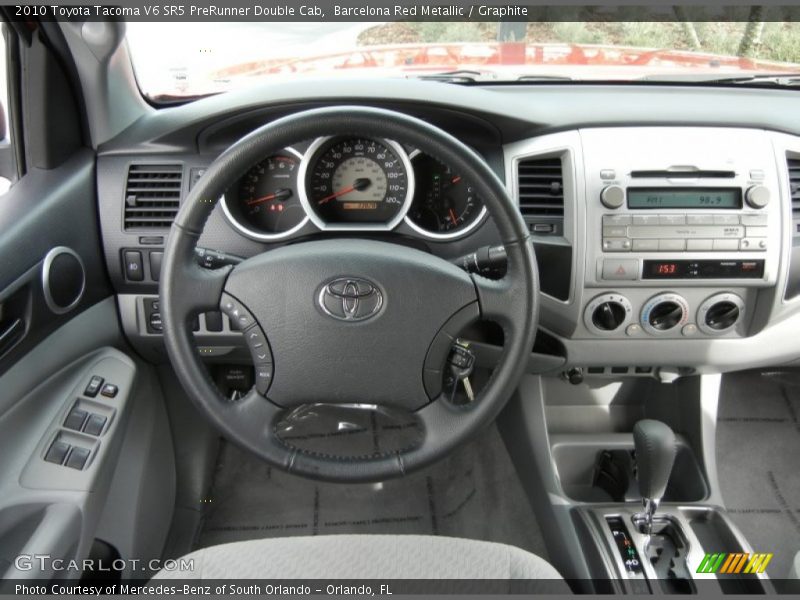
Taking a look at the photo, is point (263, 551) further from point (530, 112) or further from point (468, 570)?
point (530, 112)

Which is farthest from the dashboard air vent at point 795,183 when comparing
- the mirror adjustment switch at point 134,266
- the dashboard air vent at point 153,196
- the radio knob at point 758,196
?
the mirror adjustment switch at point 134,266

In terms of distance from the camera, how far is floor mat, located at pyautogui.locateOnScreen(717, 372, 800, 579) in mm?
1909

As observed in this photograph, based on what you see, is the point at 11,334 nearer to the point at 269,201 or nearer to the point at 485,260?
the point at 269,201

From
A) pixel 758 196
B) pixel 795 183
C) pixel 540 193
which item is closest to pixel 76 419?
pixel 540 193

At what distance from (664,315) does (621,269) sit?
19 centimetres

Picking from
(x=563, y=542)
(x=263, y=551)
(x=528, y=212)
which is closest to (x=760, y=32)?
(x=528, y=212)

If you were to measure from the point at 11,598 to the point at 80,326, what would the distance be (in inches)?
24.4

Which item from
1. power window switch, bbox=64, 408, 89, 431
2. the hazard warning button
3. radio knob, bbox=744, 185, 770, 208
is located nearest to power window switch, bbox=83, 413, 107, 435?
power window switch, bbox=64, 408, 89, 431

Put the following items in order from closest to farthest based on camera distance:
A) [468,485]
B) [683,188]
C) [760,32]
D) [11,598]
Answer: [11,598], [683,188], [760,32], [468,485]

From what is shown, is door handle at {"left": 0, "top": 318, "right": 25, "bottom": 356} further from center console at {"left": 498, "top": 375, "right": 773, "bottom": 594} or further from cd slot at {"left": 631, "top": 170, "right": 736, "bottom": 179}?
cd slot at {"left": 631, "top": 170, "right": 736, "bottom": 179}

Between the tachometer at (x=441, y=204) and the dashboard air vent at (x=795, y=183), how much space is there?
76 cm

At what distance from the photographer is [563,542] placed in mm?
1659

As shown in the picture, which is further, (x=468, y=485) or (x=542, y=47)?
(x=468, y=485)

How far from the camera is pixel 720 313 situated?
62.6 inches
